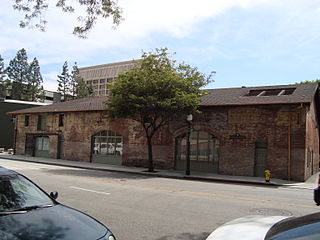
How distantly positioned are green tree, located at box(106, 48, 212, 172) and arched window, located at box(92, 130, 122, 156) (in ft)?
18.9

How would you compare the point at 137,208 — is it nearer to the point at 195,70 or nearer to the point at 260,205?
the point at 260,205

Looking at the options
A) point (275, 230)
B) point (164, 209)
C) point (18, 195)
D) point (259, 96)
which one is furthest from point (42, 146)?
point (275, 230)

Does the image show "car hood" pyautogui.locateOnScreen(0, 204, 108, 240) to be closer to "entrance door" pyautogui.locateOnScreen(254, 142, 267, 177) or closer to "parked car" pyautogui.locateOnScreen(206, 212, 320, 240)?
"parked car" pyautogui.locateOnScreen(206, 212, 320, 240)

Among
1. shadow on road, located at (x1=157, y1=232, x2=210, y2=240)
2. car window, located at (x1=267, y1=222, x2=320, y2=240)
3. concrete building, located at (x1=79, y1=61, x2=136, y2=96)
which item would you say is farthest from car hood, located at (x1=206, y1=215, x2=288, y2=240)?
concrete building, located at (x1=79, y1=61, x2=136, y2=96)

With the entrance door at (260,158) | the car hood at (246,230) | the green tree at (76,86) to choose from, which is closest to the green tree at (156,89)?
the entrance door at (260,158)

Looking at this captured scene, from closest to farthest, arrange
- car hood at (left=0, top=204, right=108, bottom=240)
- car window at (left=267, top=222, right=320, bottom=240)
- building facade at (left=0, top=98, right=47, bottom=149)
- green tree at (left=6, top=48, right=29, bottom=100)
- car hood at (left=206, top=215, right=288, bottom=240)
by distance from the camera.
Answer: car window at (left=267, top=222, right=320, bottom=240) < car hood at (left=206, top=215, right=288, bottom=240) < car hood at (left=0, top=204, right=108, bottom=240) < building facade at (left=0, top=98, right=47, bottom=149) < green tree at (left=6, top=48, right=29, bottom=100)

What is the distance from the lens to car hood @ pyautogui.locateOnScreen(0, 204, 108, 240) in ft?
10.9

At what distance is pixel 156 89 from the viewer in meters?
19.0

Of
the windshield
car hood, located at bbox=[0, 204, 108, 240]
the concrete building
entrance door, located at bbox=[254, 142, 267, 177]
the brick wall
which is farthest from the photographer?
the concrete building

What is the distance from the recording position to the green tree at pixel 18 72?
61.2m

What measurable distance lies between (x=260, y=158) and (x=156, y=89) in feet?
26.8

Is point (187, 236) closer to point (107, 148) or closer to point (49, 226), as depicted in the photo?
point (49, 226)

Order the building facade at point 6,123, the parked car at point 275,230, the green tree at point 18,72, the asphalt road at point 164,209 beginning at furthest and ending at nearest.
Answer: the green tree at point 18,72
the building facade at point 6,123
the asphalt road at point 164,209
the parked car at point 275,230

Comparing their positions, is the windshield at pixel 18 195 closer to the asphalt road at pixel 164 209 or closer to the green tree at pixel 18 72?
the asphalt road at pixel 164 209
